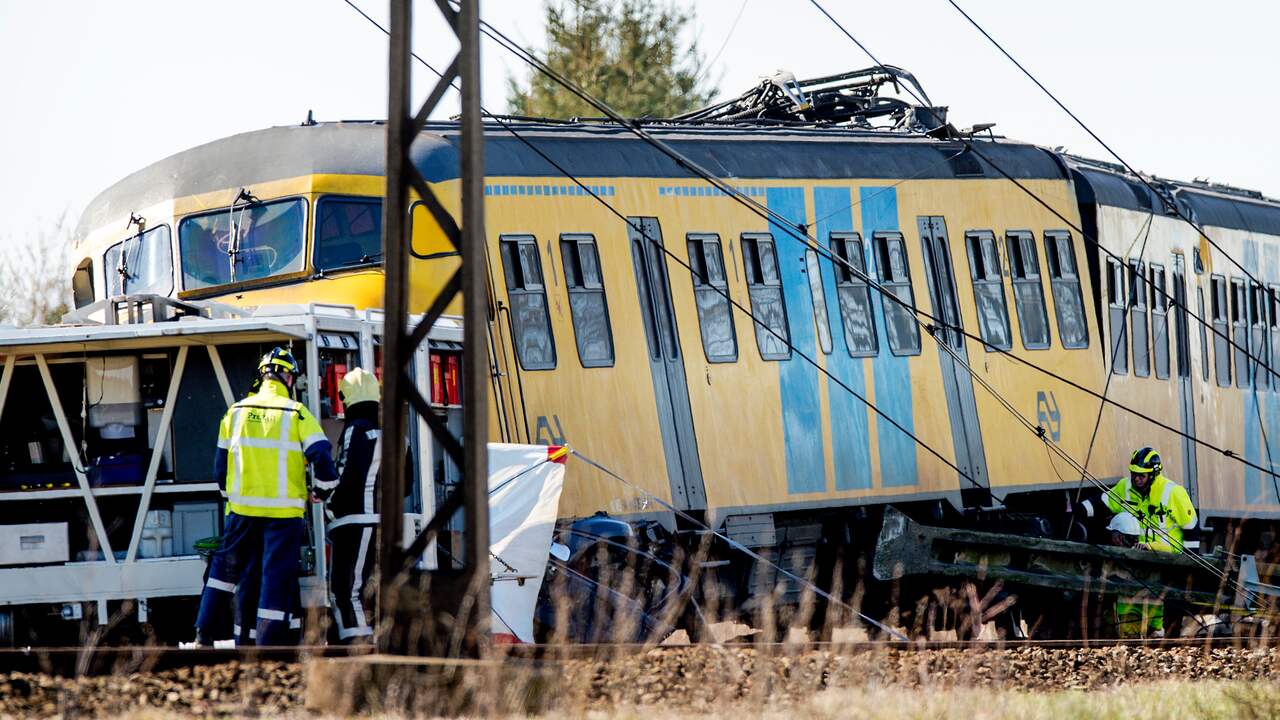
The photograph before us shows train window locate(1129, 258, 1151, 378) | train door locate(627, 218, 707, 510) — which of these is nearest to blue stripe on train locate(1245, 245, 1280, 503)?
train window locate(1129, 258, 1151, 378)

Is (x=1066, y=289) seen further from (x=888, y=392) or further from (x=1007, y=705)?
(x=1007, y=705)

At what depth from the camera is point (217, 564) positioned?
11.5 metres

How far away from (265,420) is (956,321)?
8.74 metres

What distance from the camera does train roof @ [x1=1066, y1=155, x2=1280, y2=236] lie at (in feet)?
65.2

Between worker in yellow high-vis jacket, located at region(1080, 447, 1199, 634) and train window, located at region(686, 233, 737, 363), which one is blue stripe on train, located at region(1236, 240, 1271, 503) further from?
Result: train window, located at region(686, 233, 737, 363)

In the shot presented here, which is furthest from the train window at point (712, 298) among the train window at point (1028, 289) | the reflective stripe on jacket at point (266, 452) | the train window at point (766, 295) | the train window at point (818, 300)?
the reflective stripe on jacket at point (266, 452)

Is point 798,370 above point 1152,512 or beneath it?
above

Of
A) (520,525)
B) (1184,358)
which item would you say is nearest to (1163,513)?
(1184,358)

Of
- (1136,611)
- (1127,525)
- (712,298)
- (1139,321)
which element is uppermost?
(712,298)

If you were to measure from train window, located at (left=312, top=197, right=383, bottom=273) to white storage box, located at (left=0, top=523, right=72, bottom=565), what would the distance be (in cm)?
332

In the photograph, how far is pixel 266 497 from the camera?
37.7 feet

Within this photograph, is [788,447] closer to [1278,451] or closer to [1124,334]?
[1124,334]

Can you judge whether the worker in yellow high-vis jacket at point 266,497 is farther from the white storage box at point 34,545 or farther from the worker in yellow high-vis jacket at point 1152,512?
the worker in yellow high-vis jacket at point 1152,512

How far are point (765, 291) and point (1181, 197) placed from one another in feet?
25.0
